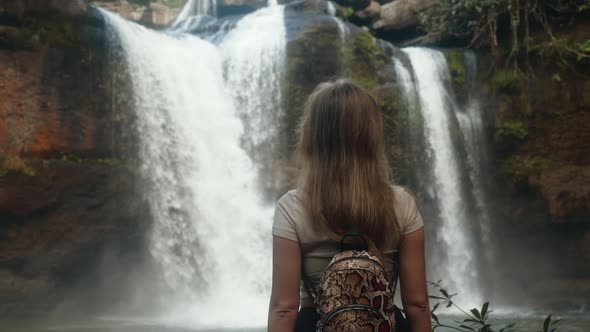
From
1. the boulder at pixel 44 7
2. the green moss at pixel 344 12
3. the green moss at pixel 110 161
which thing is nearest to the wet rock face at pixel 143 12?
the green moss at pixel 344 12

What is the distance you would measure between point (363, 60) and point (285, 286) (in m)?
10.8

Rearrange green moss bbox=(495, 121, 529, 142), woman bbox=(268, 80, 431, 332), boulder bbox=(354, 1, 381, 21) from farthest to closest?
boulder bbox=(354, 1, 381, 21) → green moss bbox=(495, 121, 529, 142) → woman bbox=(268, 80, 431, 332)

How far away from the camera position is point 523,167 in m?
12.7

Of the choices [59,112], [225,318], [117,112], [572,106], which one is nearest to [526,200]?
[572,106]

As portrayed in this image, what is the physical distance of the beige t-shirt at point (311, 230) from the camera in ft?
5.57

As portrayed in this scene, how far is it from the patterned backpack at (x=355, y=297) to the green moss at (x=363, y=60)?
10369mm

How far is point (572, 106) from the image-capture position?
12.1m

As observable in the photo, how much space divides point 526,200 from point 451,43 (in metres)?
4.49

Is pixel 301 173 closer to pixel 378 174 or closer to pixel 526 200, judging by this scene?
pixel 378 174

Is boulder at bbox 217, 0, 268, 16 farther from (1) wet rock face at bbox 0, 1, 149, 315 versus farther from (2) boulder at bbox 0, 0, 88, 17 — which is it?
(1) wet rock face at bbox 0, 1, 149, 315

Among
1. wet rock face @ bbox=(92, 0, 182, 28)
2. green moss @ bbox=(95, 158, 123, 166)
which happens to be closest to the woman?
green moss @ bbox=(95, 158, 123, 166)

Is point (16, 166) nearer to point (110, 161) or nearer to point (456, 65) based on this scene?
point (110, 161)

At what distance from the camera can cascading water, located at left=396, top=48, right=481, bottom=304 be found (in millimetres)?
12320

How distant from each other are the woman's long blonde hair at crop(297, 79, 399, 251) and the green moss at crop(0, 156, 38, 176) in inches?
318
